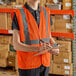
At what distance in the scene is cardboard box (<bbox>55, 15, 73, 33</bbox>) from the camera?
13.6 ft

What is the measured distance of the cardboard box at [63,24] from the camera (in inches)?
163

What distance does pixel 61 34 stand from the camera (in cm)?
421

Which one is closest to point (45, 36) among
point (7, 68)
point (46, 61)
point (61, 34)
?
point (46, 61)

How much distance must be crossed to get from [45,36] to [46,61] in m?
0.28

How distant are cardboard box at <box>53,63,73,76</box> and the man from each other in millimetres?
2467

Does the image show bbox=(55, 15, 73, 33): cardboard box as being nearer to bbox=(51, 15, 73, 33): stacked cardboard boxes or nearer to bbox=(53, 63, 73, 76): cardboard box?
bbox=(51, 15, 73, 33): stacked cardboard boxes

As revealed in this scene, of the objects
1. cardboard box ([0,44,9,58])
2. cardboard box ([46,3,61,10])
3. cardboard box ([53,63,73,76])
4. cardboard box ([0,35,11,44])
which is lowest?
cardboard box ([53,63,73,76])

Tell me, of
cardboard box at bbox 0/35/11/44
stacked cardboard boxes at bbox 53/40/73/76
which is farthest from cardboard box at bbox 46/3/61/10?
cardboard box at bbox 0/35/11/44

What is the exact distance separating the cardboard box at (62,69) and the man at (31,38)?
247 cm

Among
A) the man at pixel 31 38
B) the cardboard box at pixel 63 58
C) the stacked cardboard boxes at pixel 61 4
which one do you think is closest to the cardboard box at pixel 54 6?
the stacked cardboard boxes at pixel 61 4

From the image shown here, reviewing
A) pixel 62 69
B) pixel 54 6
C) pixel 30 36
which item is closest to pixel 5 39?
pixel 54 6

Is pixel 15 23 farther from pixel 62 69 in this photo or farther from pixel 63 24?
pixel 62 69

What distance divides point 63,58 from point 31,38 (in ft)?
8.45

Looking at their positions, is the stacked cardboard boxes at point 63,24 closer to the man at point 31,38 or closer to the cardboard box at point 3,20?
the cardboard box at point 3,20
